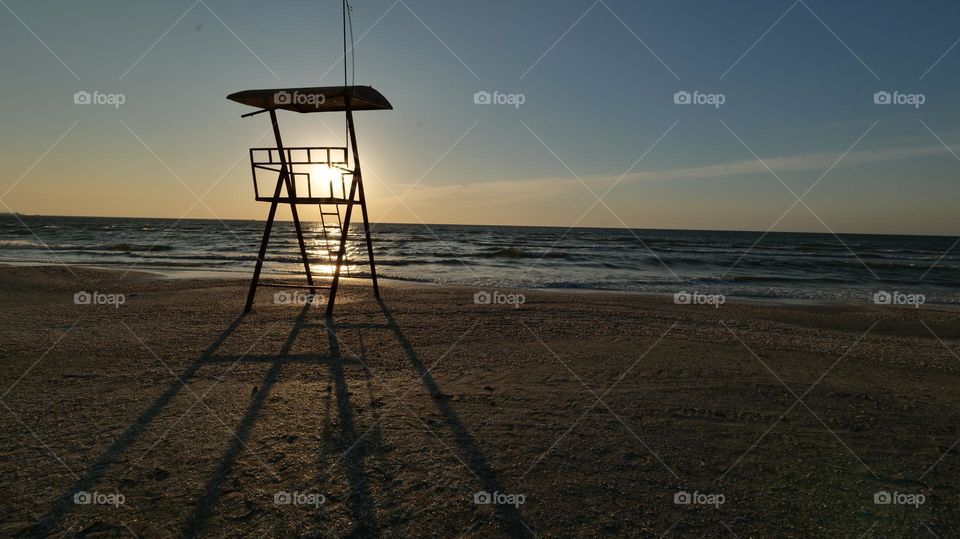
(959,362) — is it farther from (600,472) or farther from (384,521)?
(384,521)

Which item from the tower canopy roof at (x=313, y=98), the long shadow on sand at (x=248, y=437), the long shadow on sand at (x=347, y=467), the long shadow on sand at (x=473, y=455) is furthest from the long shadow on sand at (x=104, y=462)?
the tower canopy roof at (x=313, y=98)

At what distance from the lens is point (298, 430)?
3.72m

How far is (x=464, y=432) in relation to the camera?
3.78m

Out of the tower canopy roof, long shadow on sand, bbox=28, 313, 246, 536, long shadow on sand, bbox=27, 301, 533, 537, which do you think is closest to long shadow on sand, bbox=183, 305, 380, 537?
long shadow on sand, bbox=27, 301, 533, 537

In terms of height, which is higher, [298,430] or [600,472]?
[298,430]

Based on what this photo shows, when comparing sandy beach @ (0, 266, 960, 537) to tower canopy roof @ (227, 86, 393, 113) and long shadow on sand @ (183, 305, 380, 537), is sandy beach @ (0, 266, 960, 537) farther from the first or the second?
tower canopy roof @ (227, 86, 393, 113)

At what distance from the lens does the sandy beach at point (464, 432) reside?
277 cm

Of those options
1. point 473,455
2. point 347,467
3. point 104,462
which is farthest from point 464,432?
point 104,462

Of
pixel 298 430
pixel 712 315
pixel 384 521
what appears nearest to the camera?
pixel 384 521

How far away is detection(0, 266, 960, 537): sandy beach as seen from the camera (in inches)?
109

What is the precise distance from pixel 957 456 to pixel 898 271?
1293 inches

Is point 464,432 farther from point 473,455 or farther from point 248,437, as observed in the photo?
point 248,437

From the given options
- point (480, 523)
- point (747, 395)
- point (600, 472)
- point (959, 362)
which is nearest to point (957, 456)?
point (747, 395)

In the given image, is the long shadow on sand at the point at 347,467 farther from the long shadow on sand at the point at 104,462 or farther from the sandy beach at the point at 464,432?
the long shadow on sand at the point at 104,462
